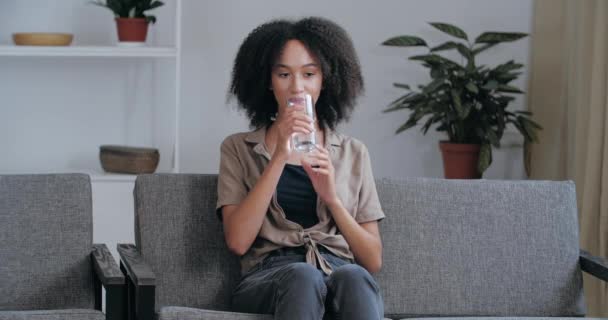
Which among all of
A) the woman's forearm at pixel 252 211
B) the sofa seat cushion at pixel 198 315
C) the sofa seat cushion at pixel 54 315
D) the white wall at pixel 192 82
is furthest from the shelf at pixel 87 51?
the sofa seat cushion at pixel 198 315

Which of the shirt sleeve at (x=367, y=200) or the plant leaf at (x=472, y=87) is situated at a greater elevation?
the plant leaf at (x=472, y=87)

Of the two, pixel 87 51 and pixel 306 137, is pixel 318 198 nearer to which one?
pixel 306 137

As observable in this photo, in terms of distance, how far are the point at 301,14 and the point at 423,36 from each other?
54 centimetres

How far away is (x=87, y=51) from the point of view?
380 centimetres

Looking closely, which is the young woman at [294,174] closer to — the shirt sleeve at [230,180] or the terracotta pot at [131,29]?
the shirt sleeve at [230,180]

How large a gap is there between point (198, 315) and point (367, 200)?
0.56 m

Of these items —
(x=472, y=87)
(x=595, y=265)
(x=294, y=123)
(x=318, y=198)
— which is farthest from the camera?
(x=472, y=87)

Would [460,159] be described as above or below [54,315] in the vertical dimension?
above

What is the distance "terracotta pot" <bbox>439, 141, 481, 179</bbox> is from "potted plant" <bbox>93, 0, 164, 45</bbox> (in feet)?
4.22

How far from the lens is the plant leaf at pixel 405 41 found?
3902 millimetres

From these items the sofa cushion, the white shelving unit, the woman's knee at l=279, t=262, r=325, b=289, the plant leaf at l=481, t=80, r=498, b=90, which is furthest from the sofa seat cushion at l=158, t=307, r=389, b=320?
the plant leaf at l=481, t=80, r=498, b=90

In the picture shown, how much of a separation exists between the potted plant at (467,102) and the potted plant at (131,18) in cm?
96

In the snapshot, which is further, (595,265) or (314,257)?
(595,265)

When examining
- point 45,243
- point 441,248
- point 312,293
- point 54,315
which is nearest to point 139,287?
point 54,315
